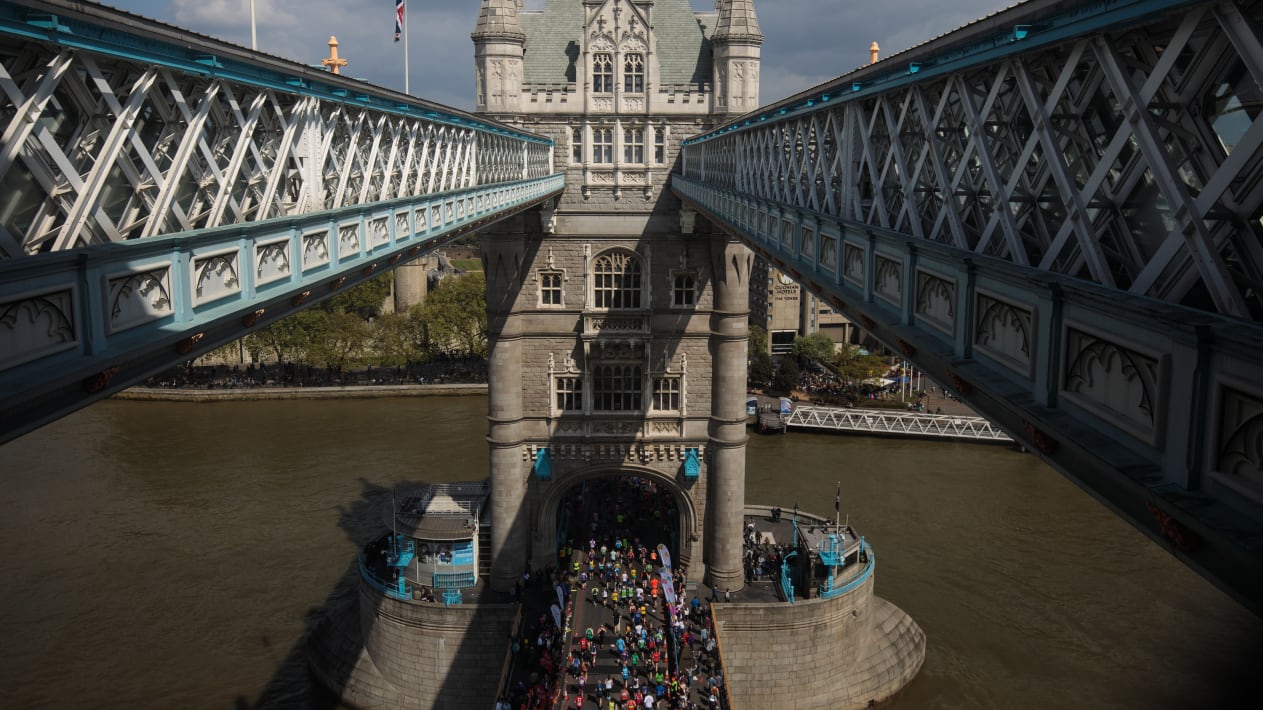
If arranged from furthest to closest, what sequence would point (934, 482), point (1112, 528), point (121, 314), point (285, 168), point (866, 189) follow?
point (934, 482) < point (1112, 528) < point (866, 189) < point (285, 168) < point (121, 314)

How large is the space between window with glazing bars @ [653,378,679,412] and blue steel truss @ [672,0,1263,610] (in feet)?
61.0

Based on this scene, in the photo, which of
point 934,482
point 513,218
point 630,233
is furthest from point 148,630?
point 934,482

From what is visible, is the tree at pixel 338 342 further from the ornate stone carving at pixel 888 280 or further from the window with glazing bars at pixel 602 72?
the ornate stone carving at pixel 888 280

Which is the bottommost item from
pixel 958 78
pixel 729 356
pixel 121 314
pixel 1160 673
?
pixel 1160 673

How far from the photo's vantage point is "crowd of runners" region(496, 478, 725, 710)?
830 inches

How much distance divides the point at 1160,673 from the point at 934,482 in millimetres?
16095

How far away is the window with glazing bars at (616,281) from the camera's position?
91.6 feet

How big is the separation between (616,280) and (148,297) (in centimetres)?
2132

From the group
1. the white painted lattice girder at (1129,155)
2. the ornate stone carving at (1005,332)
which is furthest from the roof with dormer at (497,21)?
the ornate stone carving at (1005,332)

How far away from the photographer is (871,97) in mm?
10516

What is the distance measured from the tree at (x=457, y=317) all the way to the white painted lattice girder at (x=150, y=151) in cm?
5181

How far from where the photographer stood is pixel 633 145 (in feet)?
96.4


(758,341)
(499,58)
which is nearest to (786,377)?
(758,341)

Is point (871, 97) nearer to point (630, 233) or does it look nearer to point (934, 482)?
point (630, 233)
